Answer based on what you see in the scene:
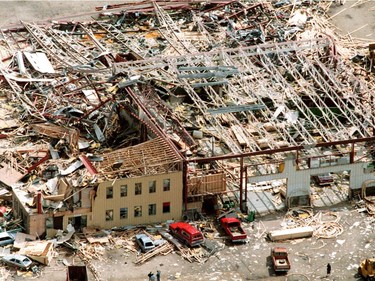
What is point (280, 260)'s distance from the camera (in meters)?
120

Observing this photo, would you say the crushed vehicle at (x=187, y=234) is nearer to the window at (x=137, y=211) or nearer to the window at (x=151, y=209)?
the window at (x=151, y=209)

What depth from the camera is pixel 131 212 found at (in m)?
124

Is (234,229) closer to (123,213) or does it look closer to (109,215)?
(123,213)

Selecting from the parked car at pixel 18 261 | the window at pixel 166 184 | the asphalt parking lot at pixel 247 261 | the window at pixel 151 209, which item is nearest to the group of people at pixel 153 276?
the asphalt parking lot at pixel 247 261

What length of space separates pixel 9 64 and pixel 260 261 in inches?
1602

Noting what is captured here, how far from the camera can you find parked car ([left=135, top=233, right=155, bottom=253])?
397 ft

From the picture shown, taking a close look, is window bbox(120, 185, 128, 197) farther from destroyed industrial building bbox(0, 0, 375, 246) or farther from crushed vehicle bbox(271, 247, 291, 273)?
crushed vehicle bbox(271, 247, 291, 273)

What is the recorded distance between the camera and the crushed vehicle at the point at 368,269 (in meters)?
118

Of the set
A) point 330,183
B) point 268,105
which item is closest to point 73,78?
point 268,105

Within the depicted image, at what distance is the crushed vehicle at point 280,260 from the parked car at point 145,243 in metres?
9.79

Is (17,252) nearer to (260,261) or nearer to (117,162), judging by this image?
(117,162)

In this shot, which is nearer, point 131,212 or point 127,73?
point 131,212

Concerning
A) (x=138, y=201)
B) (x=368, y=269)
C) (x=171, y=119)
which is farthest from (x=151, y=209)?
(x=368, y=269)

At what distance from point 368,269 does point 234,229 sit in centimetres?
1219
